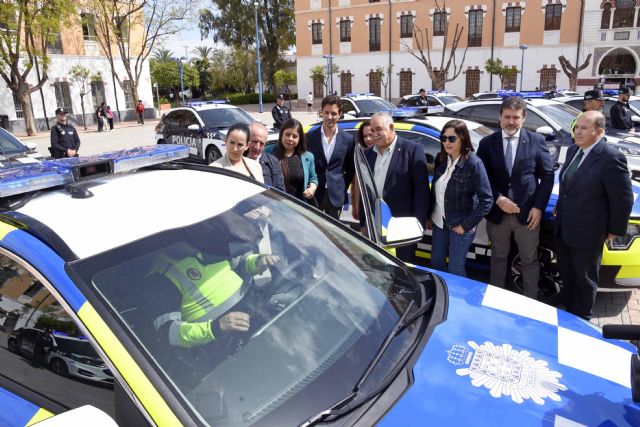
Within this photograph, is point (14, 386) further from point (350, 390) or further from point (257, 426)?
point (350, 390)

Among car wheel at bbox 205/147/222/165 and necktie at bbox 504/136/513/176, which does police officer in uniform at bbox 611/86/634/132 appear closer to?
necktie at bbox 504/136/513/176

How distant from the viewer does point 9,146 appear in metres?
8.69

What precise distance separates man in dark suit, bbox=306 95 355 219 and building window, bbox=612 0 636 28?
3743cm

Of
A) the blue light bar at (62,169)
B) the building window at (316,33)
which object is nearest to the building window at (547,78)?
the building window at (316,33)

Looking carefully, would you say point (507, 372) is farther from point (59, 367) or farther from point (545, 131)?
point (545, 131)

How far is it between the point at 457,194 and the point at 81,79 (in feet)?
107

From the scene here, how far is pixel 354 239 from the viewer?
2361 mm

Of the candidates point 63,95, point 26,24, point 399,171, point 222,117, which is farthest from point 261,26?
point 399,171

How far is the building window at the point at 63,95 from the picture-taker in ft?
99.1

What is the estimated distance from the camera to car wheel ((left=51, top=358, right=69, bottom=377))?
5.15 feet

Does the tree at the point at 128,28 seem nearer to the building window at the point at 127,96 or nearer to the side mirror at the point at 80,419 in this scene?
the building window at the point at 127,96

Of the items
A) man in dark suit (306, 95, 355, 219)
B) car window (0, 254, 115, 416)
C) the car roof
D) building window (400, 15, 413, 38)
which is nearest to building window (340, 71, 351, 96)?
building window (400, 15, 413, 38)

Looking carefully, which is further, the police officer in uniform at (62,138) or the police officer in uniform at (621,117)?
the police officer in uniform at (621,117)

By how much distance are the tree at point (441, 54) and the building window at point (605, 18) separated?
30.1 ft
